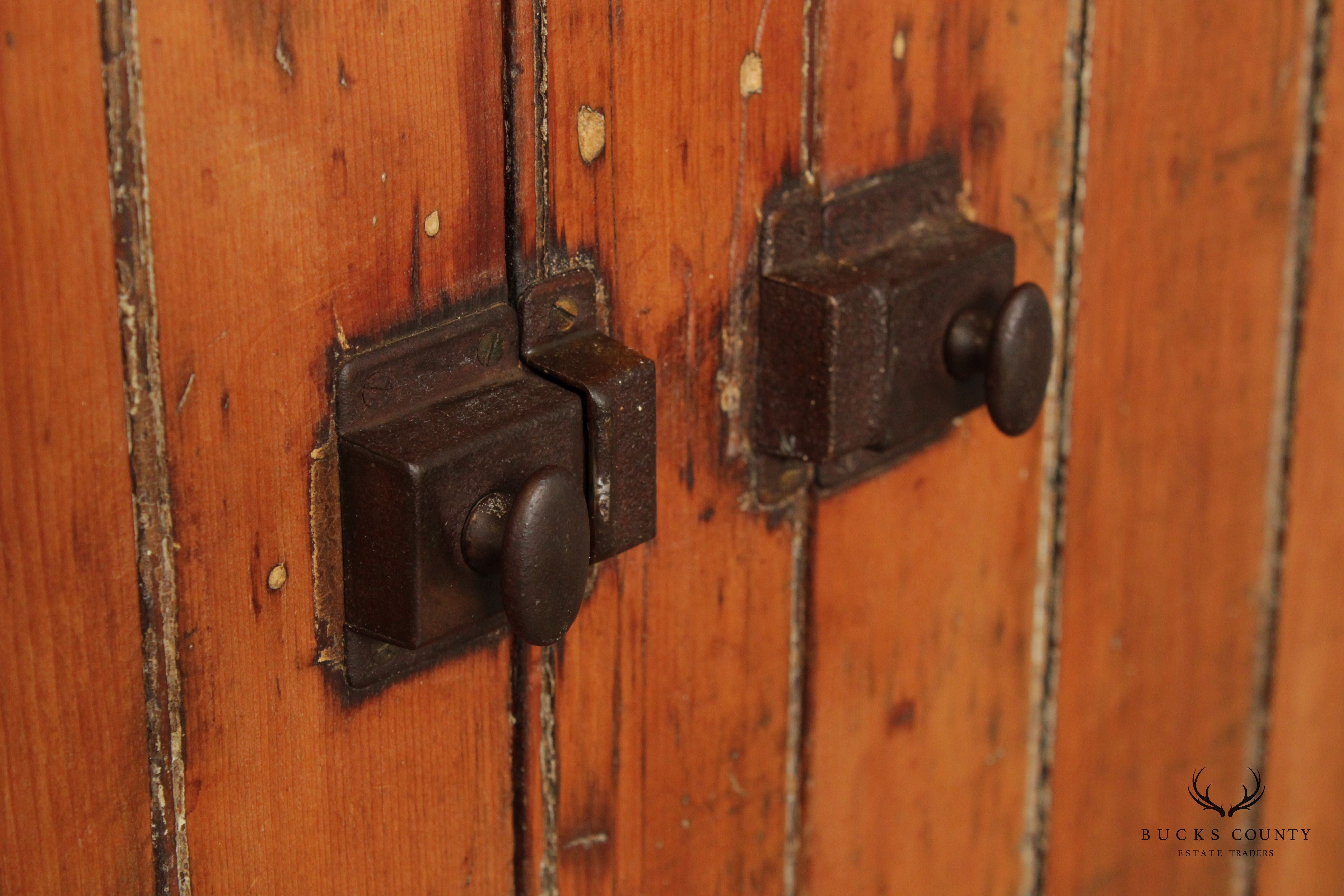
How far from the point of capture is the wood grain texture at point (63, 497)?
492 mm

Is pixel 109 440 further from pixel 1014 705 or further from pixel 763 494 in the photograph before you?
pixel 1014 705

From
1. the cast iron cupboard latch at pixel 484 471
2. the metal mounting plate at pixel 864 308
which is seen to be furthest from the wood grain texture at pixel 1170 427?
the cast iron cupboard latch at pixel 484 471

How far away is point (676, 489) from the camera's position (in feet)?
2.40

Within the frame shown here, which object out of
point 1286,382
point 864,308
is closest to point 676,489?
point 864,308

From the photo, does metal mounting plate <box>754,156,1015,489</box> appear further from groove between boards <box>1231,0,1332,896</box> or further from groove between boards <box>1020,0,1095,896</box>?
groove between boards <box>1231,0,1332,896</box>

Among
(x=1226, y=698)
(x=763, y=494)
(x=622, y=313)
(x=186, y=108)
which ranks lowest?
(x=1226, y=698)

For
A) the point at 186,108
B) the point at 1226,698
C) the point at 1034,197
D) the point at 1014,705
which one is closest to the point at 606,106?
the point at 186,108

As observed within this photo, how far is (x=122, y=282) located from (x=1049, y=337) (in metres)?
0.42

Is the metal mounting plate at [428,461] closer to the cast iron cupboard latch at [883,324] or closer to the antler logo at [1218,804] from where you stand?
the cast iron cupboard latch at [883,324]

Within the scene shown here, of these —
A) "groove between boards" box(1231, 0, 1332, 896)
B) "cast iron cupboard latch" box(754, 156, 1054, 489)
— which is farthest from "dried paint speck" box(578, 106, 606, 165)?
"groove between boards" box(1231, 0, 1332, 896)

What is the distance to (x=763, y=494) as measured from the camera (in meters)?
0.77

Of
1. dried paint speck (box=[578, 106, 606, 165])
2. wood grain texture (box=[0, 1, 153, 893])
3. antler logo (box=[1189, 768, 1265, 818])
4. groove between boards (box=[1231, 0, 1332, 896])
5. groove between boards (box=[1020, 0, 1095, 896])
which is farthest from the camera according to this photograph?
antler logo (box=[1189, 768, 1265, 818])

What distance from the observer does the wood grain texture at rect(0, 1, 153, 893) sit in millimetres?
492

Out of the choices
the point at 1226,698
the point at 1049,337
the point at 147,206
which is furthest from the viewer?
the point at 1226,698
